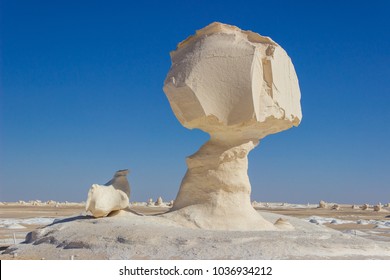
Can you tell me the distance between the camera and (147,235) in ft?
31.5

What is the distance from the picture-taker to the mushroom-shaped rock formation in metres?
11.7

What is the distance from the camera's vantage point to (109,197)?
11.7 m

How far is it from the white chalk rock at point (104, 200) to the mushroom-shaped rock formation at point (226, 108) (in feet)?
3.98

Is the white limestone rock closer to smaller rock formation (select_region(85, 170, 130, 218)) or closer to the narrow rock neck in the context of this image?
smaller rock formation (select_region(85, 170, 130, 218))

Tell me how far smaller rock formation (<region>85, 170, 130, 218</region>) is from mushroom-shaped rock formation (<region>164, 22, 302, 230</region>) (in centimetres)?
122

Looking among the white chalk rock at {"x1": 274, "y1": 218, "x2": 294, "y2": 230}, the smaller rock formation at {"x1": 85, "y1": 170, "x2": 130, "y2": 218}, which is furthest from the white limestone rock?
the white chalk rock at {"x1": 274, "y1": 218, "x2": 294, "y2": 230}

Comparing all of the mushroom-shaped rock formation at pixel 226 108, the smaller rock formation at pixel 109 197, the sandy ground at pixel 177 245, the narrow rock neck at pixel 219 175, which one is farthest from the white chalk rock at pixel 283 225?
the smaller rock formation at pixel 109 197

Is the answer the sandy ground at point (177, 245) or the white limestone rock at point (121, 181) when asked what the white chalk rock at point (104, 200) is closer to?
the white limestone rock at point (121, 181)

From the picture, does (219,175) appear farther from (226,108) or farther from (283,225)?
(283,225)

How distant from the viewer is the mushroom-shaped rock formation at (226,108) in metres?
11.7

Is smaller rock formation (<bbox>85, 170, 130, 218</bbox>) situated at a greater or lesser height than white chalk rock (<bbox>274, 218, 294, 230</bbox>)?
greater

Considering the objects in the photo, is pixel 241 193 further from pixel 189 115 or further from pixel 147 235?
pixel 147 235

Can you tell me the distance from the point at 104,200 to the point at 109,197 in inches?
6.8
